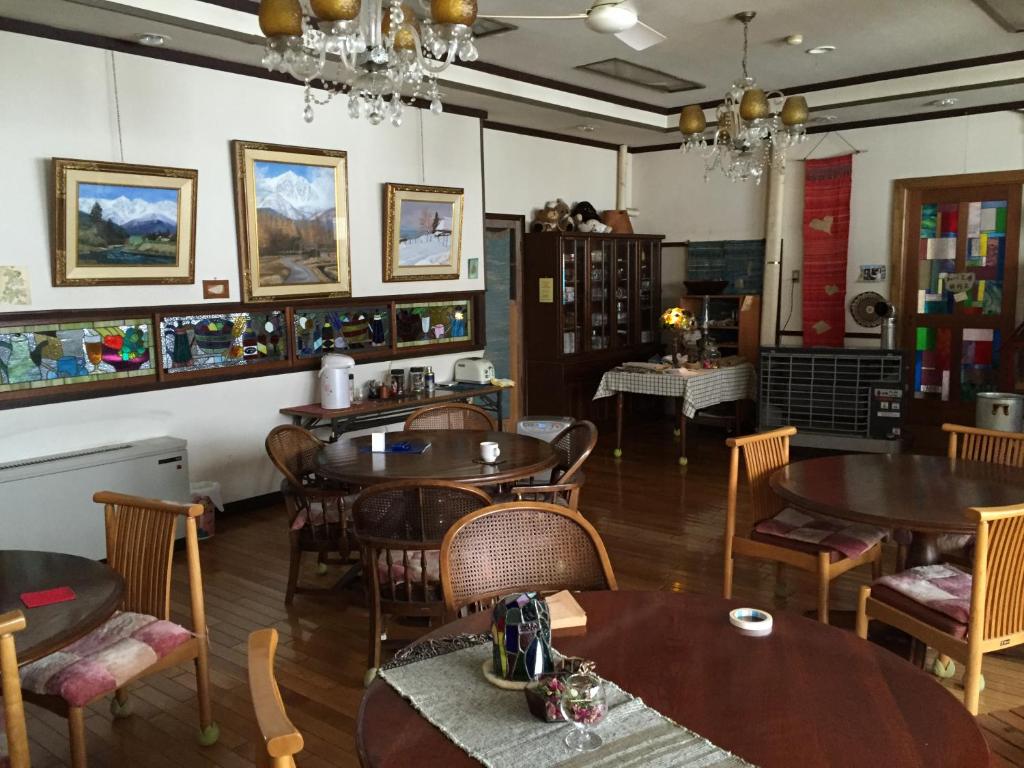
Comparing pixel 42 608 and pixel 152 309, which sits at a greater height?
pixel 152 309

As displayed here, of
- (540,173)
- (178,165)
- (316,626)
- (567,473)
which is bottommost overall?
(316,626)

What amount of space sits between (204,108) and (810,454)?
17.2 feet

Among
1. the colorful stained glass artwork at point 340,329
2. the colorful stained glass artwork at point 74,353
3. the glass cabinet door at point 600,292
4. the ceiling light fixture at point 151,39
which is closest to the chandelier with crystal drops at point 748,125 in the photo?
the colorful stained glass artwork at point 340,329

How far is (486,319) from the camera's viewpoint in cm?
716

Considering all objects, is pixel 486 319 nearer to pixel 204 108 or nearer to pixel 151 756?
pixel 204 108

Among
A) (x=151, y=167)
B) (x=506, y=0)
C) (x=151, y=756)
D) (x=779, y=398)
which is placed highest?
(x=506, y=0)

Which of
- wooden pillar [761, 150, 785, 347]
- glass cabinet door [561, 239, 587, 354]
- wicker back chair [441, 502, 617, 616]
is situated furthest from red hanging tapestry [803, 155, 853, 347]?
wicker back chair [441, 502, 617, 616]

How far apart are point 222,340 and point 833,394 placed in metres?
4.66

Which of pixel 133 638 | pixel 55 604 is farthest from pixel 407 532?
pixel 55 604

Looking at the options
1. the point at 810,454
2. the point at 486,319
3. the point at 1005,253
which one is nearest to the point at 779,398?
the point at 810,454

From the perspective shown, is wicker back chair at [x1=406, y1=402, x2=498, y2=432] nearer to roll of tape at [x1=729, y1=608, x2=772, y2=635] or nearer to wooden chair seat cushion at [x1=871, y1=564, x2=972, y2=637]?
wooden chair seat cushion at [x1=871, y1=564, x2=972, y2=637]

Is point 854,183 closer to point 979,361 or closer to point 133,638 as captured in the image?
point 979,361

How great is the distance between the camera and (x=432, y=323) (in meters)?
6.46

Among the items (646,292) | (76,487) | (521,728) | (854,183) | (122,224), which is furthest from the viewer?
(646,292)
